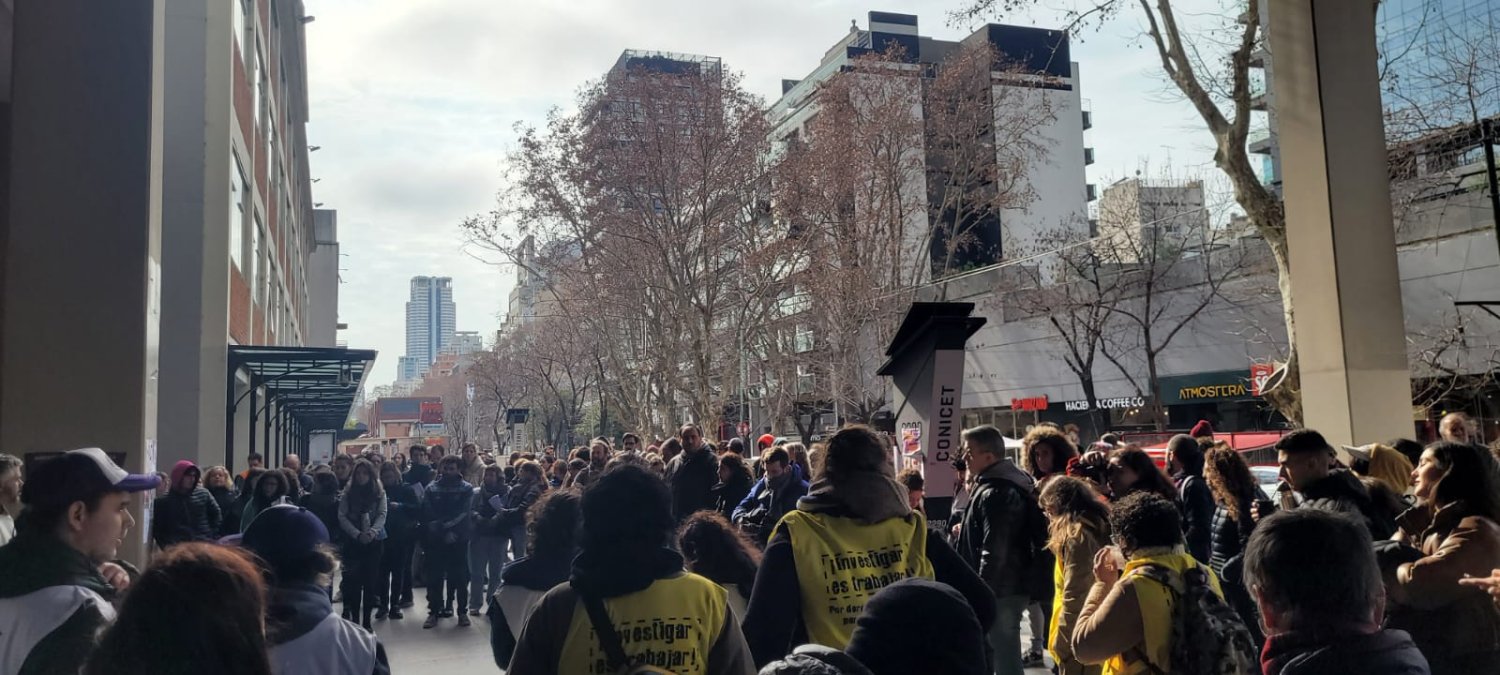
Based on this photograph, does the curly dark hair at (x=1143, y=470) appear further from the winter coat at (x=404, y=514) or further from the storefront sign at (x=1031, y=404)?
the storefront sign at (x=1031, y=404)

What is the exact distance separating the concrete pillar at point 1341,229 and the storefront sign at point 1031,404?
26.7m

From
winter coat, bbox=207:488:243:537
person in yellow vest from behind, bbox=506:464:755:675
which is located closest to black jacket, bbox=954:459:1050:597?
person in yellow vest from behind, bbox=506:464:755:675

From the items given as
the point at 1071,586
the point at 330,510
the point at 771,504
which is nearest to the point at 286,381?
the point at 330,510

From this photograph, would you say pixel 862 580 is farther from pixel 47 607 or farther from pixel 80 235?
pixel 80 235

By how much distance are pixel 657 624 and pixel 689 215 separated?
23914 millimetres

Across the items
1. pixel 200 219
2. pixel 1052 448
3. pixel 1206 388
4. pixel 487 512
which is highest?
pixel 200 219

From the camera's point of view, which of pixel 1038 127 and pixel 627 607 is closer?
pixel 627 607

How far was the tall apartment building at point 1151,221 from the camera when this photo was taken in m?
32.7

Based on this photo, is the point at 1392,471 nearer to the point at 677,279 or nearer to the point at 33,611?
the point at 33,611

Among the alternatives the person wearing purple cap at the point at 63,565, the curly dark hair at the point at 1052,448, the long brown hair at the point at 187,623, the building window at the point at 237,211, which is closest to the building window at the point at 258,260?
the building window at the point at 237,211

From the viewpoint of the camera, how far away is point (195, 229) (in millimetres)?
16531

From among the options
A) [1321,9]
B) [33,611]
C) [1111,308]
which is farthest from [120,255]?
[1111,308]

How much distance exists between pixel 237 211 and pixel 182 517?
1215cm

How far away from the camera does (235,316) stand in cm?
1972
